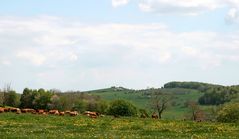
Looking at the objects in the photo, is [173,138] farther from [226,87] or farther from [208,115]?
[226,87]

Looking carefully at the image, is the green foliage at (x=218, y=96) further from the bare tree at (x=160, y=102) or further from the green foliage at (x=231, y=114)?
the green foliage at (x=231, y=114)

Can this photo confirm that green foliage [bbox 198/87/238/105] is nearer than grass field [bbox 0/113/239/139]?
No

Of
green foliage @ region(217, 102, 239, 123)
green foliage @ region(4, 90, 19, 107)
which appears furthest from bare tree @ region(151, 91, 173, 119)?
green foliage @ region(217, 102, 239, 123)

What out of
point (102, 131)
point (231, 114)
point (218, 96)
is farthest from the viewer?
point (218, 96)

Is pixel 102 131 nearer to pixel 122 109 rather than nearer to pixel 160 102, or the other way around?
pixel 122 109

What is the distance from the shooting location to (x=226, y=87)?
167 metres

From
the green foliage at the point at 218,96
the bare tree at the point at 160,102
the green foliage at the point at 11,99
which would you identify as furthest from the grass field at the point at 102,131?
the green foliage at the point at 218,96

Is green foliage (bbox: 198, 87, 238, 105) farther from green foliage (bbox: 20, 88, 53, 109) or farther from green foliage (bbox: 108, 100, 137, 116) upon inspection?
green foliage (bbox: 108, 100, 137, 116)

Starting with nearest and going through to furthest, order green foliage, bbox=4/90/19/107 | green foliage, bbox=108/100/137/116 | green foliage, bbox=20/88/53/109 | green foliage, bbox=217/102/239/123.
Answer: green foliage, bbox=217/102/239/123 < green foliage, bbox=108/100/137/116 < green foliage, bbox=20/88/53/109 < green foliage, bbox=4/90/19/107

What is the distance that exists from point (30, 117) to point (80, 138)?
20649mm

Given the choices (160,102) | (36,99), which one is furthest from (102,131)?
(160,102)

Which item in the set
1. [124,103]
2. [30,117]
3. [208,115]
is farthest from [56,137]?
[208,115]

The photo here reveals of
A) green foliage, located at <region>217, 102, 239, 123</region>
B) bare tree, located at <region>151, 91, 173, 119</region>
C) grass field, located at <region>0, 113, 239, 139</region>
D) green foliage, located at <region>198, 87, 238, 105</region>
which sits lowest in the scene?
grass field, located at <region>0, 113, 239, 139</region>

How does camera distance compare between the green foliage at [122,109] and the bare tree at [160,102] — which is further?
the bare tree at [160,102]
